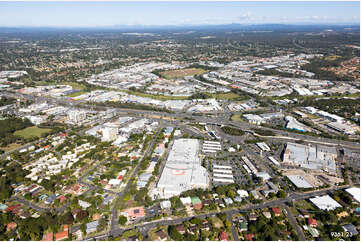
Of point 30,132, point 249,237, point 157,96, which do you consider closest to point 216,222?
point 249,237

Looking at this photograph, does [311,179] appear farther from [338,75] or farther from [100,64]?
[100,64]

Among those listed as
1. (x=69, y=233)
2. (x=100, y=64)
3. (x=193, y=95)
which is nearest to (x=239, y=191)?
(x=69, y=233)

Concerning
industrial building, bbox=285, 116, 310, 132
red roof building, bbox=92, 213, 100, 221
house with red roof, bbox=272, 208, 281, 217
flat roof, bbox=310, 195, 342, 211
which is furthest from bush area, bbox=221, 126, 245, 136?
red roof building, bbox=92, 213, 100, 221

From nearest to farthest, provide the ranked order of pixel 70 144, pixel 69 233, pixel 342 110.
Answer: pixel 69 233, pixel 70 144, pixel 342 110

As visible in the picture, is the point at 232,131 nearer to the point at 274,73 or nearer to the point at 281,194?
the point at 281,194

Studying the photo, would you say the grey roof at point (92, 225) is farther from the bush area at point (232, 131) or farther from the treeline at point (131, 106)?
the treeline at point (131, 106)

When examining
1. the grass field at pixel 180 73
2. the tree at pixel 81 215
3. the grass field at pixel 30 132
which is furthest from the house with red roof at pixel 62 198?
the grass field at pixel 180 73
